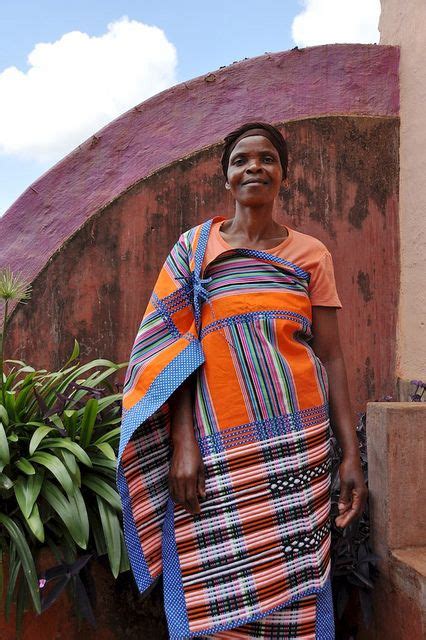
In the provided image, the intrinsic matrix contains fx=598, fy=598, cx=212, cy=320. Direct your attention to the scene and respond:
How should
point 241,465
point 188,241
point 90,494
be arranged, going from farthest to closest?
point 90,494 → point 188,241 → point 241,465

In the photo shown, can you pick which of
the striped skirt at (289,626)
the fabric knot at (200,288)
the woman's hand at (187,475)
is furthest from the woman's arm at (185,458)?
the striped skirt at (289,626)

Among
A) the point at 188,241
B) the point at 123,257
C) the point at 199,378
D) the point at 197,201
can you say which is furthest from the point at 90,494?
the point at 197,201

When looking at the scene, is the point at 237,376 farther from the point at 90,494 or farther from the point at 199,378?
the point at 90,494

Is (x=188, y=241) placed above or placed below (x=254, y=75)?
below

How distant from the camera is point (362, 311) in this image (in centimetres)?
335

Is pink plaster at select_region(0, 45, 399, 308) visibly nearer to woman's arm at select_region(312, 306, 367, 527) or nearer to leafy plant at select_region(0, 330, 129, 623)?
leafy plant at select_region(0, 330, 129, 623)

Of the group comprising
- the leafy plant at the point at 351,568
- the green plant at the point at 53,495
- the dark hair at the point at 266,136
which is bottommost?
the leafy plant at the point at 351,568

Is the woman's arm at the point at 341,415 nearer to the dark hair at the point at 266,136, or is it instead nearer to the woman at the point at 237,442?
the woman at the point at 237,442

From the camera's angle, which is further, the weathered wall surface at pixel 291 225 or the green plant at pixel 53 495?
the weathered wall surface at pixel 291 225

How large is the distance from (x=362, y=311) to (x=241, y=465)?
76.5 inches

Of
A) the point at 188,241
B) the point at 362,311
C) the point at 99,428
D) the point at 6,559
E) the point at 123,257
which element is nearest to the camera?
the point at 188,241

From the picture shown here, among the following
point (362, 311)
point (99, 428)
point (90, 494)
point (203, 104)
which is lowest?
point (90, 494)

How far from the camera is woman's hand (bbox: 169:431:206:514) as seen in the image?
1573 millimetres

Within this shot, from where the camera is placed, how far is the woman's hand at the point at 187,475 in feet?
5.16
